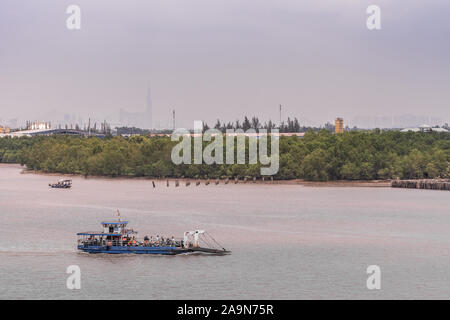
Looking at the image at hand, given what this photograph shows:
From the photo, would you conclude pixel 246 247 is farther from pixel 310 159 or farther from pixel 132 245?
pixel 310 159

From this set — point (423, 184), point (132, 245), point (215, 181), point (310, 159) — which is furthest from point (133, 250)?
point (215, 181)

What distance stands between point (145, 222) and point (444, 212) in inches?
1167

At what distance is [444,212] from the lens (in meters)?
81.1

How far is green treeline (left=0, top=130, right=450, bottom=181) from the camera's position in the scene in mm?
127438

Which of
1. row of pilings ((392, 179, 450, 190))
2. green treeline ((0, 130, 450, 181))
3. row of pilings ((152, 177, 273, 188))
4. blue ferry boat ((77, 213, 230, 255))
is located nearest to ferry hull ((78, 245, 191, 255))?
blue ferry boat ((77, 213, 230, 255))

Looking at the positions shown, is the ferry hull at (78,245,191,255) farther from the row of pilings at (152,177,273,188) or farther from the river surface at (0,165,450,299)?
the row of pilings at (152,177,273,188)

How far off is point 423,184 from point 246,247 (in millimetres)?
64844

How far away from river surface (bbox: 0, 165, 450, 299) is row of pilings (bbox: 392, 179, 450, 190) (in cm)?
1084

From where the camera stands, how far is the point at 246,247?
57.3m

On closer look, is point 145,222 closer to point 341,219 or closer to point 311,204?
point 341,219
